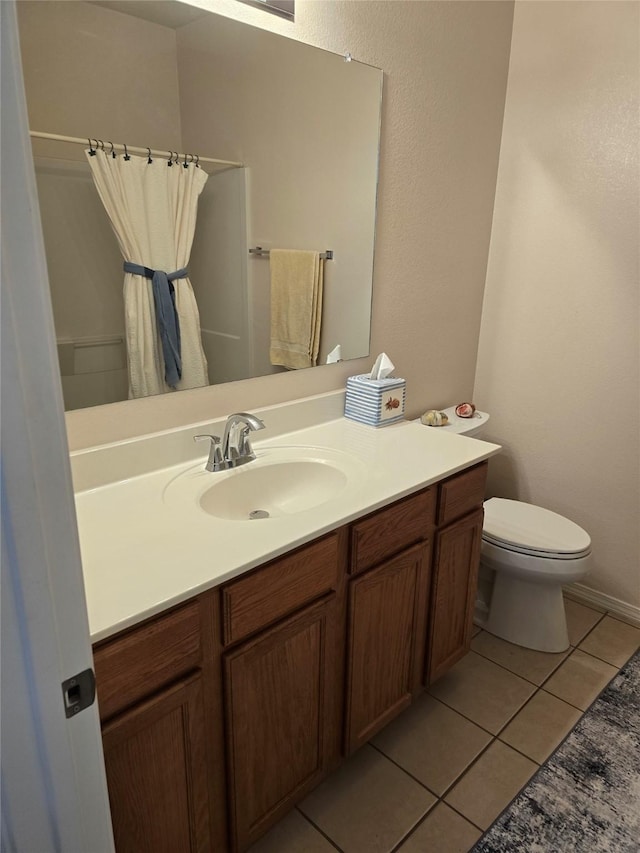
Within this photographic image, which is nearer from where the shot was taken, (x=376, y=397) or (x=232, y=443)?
(x=232, y=443)

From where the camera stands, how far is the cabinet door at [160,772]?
0.96 meters

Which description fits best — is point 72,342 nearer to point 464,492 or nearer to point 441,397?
point 464,492

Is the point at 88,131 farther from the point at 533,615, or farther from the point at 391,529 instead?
the point at 533,615

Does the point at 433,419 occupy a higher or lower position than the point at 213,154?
lower

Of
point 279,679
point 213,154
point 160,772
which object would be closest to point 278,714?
point 279,679

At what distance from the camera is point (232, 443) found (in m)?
1.52

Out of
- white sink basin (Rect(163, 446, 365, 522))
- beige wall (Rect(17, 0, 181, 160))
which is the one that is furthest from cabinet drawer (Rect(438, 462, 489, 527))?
beige wall (Rect(17, 0, 181, 160))

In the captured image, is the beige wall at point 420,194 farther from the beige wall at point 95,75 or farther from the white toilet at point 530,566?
the white toilet at point 530,566

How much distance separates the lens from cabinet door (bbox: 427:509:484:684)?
1659 millimetres

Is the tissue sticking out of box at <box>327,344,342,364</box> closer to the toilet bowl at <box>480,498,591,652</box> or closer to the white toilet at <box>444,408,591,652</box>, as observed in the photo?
the white toilet at <box>444,408,591,652</box>

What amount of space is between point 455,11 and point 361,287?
980 millimetres

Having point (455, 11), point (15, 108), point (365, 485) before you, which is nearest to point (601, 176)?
point (455, 11)

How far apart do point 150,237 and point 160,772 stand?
114 centimetres

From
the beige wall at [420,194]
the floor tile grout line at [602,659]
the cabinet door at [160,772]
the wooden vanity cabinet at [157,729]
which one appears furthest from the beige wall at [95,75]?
the floor tile grout line at [602,659]
